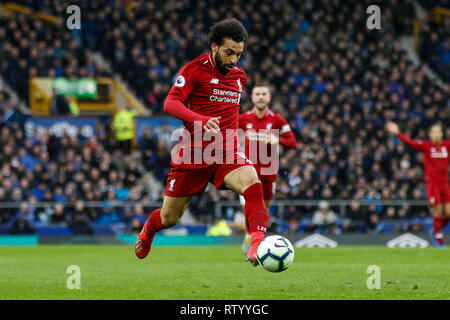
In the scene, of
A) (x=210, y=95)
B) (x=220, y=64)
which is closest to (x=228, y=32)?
(x=220, y=64)

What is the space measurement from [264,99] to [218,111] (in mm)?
4701

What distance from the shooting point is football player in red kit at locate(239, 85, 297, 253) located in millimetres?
13531

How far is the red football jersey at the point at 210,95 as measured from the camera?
8875 mm

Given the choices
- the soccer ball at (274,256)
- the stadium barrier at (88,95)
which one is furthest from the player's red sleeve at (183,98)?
the stadium barrier at (88,95)

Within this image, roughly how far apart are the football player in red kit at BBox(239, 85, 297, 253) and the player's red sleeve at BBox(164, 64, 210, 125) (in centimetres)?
477

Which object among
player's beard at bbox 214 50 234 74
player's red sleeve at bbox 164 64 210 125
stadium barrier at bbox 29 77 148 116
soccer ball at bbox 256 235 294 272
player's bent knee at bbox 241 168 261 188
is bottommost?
soccer ball at bbox 256 235 294 272

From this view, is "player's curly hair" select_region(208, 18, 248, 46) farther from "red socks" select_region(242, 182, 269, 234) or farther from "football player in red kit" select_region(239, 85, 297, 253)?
"football player in red kit" select_region(239, 85, 297, 253)

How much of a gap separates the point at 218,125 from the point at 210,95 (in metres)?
0.53

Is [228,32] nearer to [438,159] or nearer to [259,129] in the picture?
[259,129]

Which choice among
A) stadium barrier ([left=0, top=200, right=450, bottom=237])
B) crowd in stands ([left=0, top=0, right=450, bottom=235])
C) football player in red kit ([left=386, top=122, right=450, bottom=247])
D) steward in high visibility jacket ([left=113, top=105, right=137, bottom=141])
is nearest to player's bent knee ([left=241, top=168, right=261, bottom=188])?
football player in red kit ([left=386, top=122, right=450, bottom=247])

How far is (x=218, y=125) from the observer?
8.62 meters

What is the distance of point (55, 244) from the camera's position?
66.6 feet

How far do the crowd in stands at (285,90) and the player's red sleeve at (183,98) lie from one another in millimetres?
12834

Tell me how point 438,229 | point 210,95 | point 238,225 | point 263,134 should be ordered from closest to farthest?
point 210,95
point 263,134
point 438,229
point 238,225
